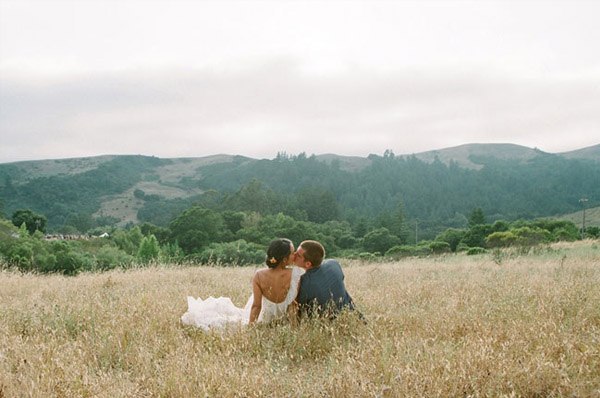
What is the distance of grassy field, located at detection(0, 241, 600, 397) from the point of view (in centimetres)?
351

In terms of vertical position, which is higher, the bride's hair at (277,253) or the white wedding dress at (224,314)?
the bride's hair at (277,253)

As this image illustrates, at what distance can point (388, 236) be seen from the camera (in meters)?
75.7

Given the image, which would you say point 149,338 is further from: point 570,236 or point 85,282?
point 570,236

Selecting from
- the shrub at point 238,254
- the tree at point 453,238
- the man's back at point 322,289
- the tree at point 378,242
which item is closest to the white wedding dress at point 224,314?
the man's back at point 322,289

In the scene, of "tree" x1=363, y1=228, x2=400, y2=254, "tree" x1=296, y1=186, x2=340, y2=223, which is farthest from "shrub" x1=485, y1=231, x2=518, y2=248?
"tree" x1=296, y1=186, x2=340, y2=223

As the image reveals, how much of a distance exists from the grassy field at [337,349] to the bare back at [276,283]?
1.02 m

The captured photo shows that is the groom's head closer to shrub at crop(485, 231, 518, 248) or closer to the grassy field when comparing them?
the grassy field

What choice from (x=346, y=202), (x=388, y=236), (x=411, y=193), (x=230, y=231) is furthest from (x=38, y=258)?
(x=411, y=193)

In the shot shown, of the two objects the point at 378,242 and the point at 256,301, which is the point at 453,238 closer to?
the point at 378,242

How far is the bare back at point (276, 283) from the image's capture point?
20.5ft

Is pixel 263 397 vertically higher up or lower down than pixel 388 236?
higher up

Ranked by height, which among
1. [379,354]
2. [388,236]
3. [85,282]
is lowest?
[388,236]

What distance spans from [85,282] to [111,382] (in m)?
7.55

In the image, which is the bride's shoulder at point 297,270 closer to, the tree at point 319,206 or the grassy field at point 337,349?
the grassy field at point 337,349
